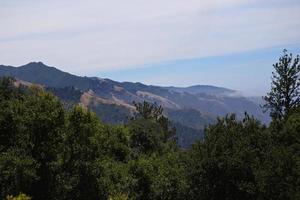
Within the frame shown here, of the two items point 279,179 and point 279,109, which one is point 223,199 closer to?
point 279,179

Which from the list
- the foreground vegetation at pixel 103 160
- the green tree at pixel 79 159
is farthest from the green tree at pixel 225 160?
the green tree at pixel 79 159

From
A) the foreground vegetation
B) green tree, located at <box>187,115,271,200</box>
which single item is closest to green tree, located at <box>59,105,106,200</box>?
the foreground vegetation

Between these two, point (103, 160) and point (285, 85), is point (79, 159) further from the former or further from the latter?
point (285, 85)

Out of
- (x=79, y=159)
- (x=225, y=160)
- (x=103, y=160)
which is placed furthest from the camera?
(x=103, y=160)

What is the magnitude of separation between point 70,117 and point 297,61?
133 ft

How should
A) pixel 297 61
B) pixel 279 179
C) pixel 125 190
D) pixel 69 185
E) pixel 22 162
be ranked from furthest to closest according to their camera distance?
pixel 297 61, pixel 125 190, pixel 69 185, pixel 22 162, pixel 279 179

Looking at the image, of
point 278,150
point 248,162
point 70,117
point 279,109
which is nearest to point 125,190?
point 70,117

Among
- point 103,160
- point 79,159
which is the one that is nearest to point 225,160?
point 103,160

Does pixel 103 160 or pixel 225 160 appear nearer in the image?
pixel 225 160

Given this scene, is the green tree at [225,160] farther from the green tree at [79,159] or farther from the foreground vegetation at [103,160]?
the green tree at [79,159]

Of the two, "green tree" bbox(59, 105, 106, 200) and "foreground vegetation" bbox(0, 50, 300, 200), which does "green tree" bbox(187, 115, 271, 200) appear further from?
"green tree" bbox(59, 105, 106, 200)

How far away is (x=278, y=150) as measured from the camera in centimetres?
4022

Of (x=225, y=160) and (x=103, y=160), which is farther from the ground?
(x=225, y=160)

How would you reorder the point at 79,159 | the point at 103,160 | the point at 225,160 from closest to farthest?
the point at 225,160, the point at 79,159, the point at 103,160
